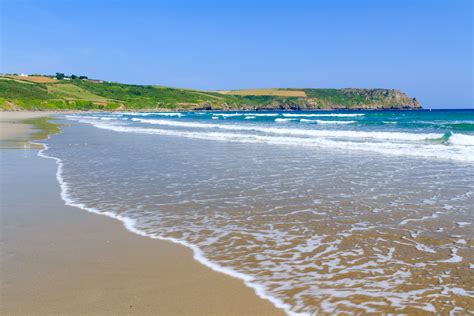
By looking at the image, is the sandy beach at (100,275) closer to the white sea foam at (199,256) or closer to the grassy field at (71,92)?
the white sea foam at (199,256)

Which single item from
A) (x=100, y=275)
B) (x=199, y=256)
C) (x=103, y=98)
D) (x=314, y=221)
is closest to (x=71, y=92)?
(x=103, y=98)

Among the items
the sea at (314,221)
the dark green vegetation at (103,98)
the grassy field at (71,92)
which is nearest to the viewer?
the sea at (314,221)

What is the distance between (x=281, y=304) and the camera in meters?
4.22

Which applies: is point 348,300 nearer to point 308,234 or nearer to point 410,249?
point 410,249

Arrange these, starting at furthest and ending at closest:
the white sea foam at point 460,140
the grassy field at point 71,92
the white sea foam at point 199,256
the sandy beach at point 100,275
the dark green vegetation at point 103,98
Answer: the grassy field at point 71,92 < the dark green vegetation at point 103,98 < the white sea foam at point 460,140 < the white sea foam at point 199,256 < the sandy beach at point 100,275

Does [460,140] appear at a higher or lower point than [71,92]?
lower

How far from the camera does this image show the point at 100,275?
4934 mm

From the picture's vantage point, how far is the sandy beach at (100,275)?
4156 mm

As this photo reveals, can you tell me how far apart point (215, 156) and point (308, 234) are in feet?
37.3

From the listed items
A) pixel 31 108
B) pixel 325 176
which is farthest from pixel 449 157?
pixel 31 108

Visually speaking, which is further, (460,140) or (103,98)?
(103,98)

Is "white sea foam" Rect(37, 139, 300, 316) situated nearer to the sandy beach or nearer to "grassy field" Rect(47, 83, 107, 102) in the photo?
the sandy beach

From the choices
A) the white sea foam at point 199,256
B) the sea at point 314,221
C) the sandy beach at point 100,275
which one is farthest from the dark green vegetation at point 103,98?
the sandy beach at point 100,275

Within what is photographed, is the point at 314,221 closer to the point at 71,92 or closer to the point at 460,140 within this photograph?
the point at 460,140
